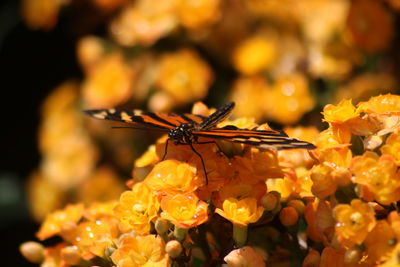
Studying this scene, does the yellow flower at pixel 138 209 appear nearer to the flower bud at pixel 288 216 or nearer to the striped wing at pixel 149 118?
the striped wing at pixel 149 118

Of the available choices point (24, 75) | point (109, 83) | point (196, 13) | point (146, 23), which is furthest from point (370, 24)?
point (24, 75)

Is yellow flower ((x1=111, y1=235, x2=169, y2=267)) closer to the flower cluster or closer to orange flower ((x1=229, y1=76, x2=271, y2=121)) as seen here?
the flower cluster

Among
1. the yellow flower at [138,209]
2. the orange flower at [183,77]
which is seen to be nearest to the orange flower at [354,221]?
the yellow flower at [138,209]

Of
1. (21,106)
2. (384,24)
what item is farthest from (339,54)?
(21,106)

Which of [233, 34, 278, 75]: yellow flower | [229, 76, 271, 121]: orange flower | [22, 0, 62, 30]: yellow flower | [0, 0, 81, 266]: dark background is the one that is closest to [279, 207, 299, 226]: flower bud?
[229, 76, 271, 121]: orange flower

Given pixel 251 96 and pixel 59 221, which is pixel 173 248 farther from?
pixel 251 96
